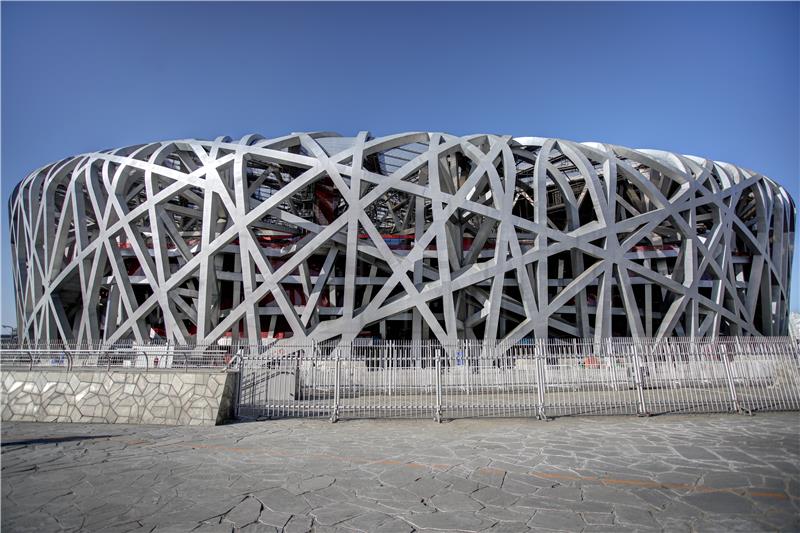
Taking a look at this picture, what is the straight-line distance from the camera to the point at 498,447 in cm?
695

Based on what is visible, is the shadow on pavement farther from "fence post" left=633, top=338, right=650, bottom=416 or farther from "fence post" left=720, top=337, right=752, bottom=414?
"fence post" left=720, top=337, right=752, bottom=414

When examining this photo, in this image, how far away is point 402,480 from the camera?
5113mm

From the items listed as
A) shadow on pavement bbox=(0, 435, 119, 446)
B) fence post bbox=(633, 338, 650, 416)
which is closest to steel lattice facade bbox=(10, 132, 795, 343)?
fence post bbox=(633, 338, 650, 416)

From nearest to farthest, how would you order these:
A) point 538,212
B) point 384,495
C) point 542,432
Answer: point 384,495
point 542,432
point 538,212

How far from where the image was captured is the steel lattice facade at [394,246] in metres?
23.1

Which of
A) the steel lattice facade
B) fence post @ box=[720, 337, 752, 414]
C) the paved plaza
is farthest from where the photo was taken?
the steel lattice facade

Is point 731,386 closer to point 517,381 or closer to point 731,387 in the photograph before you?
point 731,387

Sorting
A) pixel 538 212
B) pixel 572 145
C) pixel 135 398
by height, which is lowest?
pixel 135 398

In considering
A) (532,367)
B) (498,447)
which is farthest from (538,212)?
(498,447)

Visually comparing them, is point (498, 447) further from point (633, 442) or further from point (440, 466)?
point (633, 442)

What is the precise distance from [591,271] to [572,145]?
8.20 m

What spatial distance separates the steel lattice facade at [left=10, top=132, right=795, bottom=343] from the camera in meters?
23.1

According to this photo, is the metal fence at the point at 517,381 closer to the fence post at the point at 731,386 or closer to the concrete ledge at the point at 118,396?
the fence post at the point at 731,386

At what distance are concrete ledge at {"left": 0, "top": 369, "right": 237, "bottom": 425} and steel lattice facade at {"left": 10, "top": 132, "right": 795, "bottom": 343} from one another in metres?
12.8
